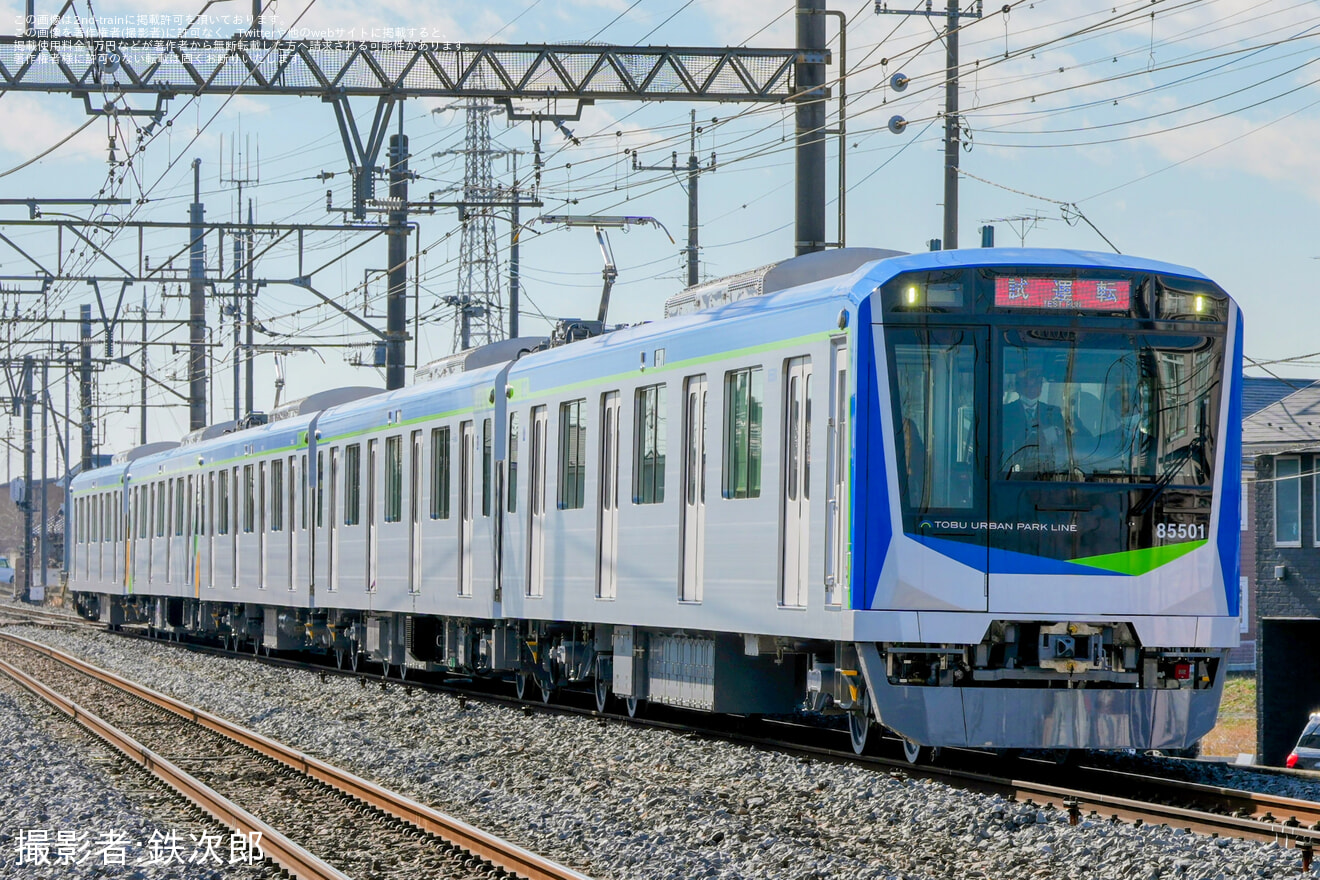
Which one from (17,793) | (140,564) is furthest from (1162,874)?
(140,564)

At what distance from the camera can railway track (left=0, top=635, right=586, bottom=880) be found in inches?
381

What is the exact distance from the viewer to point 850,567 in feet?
38.4

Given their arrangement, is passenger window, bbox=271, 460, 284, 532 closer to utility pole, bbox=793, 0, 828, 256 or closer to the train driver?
utility pole, bbox=793, 0, 828, 256

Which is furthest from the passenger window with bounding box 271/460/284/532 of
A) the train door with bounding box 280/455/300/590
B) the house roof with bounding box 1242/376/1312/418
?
the house roof with bounding box 1242/376/1312/418

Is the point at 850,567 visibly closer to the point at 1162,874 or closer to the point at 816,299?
the point at 816,299

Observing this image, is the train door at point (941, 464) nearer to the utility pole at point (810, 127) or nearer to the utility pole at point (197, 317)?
the utility pole at point (810, 127)

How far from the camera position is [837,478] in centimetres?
1198

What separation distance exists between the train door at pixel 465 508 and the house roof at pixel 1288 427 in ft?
52.1

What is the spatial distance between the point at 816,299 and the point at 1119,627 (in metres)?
2.73

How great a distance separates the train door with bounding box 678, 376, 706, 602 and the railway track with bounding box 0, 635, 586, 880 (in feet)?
9.32

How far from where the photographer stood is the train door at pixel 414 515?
2086cm

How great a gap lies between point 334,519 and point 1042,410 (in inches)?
541

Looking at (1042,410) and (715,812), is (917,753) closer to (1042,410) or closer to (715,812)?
(715,812)

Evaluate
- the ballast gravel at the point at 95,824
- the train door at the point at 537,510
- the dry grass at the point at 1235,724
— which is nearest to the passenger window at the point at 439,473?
the train door at the point at 537,510
